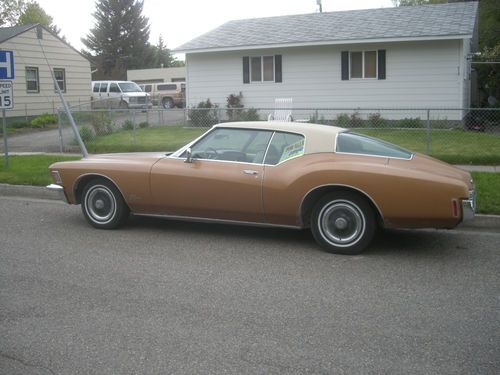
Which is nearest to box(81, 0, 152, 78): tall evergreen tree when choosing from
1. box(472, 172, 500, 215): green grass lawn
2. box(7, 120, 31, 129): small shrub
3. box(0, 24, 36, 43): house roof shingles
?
box(0, 24, 36, 43): house roof shingles

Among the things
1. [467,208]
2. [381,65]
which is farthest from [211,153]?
[381,65]

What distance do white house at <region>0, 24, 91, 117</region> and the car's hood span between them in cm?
2151

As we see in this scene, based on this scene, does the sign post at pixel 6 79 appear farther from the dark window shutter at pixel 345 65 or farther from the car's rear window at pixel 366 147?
the dark window shutter at pixel 345 65

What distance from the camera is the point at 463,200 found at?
611cm

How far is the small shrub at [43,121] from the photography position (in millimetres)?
24812

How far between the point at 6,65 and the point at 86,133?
432cm

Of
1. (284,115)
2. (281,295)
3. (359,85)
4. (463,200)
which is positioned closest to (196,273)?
(281,295)

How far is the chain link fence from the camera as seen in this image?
48.2 ft

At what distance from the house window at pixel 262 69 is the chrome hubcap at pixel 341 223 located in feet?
51.3

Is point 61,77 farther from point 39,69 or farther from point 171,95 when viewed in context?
point 171,95

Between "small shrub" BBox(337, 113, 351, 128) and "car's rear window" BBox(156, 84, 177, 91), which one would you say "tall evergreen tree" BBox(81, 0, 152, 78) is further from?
"small shrub" BBox(337, 113, 351, 128)

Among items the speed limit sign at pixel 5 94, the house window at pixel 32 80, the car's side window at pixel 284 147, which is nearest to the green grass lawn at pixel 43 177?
the speed limit sign at pixel 5 94

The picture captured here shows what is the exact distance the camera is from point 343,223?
21.3 feet

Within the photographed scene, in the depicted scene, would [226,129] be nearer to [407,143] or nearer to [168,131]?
[407,143]
